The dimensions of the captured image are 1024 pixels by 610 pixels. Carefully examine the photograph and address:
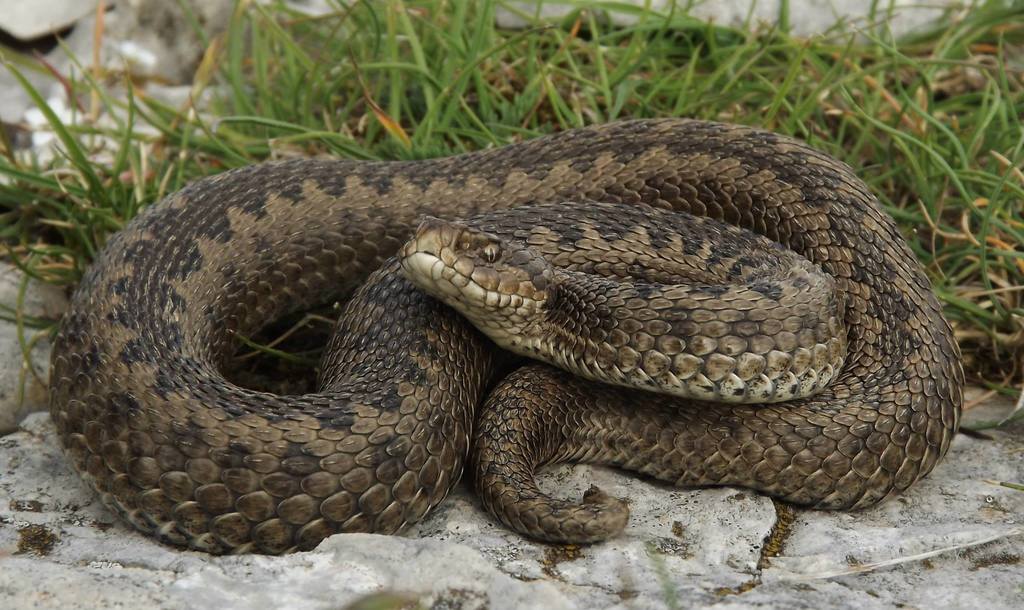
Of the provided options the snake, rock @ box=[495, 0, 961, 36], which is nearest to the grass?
rock @ box=[495, 0, 961, 36]

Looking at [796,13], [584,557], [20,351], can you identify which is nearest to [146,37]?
[20,351]

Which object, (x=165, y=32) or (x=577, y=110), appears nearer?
(x=577, y=110)

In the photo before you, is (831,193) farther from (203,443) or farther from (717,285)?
(203,443)

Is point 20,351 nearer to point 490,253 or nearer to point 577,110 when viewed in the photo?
point 490,253

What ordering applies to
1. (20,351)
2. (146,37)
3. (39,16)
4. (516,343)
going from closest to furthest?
(516,343) < (20,351) < (39,16) < (146,37)

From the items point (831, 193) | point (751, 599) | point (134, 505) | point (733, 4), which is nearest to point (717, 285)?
point (831, 193)

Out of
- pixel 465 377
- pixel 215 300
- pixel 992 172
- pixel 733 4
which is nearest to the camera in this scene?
pixel 465 377

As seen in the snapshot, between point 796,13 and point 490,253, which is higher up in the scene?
point 796,13
